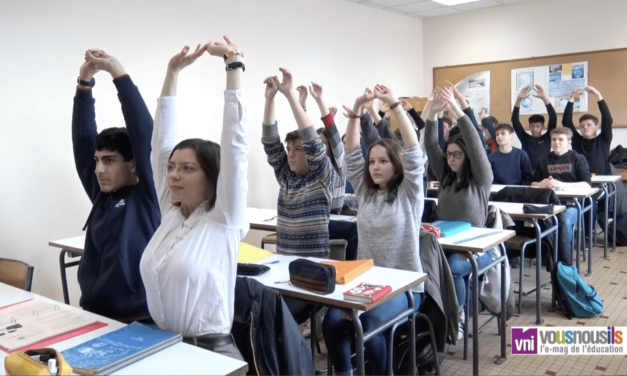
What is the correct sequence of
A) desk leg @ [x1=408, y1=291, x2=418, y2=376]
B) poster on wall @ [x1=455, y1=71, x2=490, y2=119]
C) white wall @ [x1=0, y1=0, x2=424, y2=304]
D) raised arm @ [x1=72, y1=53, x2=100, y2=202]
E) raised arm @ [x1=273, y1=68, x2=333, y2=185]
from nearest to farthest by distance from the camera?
raised arm @ [x1=72, y1=53, x2=100, y2=202]
desk leg @ [x1=408, y1=291, x2=418, y2=376]
raised arm @ [x1=273, y1=68, x2=333, y2=185]
white wall @ [x1=0, y1=0, x2=424, y2=304]
poster on wall @ [x1=455, y1=71, x2=490, y2=119]

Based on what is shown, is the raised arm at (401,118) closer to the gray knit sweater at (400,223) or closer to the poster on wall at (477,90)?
the gray knit sweater at (400,223)

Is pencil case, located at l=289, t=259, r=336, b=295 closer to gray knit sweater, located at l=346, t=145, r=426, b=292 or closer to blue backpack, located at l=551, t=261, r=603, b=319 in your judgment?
gray knit sweater, located at l=346, t=145, r=426, b=292

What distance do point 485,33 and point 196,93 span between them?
484 centimetres

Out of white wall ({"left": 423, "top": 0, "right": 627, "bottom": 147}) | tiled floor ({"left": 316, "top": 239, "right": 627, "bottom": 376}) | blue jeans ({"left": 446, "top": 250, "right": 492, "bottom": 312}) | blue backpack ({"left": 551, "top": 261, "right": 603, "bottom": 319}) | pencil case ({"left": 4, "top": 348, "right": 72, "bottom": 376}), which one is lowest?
tiled floor ({"left": 316, "top": 239, "right": 627, "bottom": 376})

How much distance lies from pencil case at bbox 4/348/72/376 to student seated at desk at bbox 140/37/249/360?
37cm

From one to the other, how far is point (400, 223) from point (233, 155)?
1.16 m

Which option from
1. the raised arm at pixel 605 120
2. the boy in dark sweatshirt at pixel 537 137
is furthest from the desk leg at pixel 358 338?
the raised arm at pixel 605 120

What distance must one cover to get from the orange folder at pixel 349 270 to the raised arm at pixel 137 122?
773mm

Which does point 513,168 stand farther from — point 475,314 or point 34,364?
point 34,364

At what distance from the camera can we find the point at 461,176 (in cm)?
326

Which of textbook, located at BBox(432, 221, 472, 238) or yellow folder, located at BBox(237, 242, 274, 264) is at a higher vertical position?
textbook, located at BBox(432, 221, 472, 238)

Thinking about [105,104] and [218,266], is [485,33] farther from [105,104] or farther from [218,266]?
[218,266]

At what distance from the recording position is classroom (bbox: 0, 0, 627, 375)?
1.62m

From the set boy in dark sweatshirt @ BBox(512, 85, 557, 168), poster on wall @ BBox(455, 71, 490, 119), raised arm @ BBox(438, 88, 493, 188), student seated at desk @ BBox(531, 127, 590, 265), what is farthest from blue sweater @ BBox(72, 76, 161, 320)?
poster on wall @ BBox(455, 71, 490, 119)
